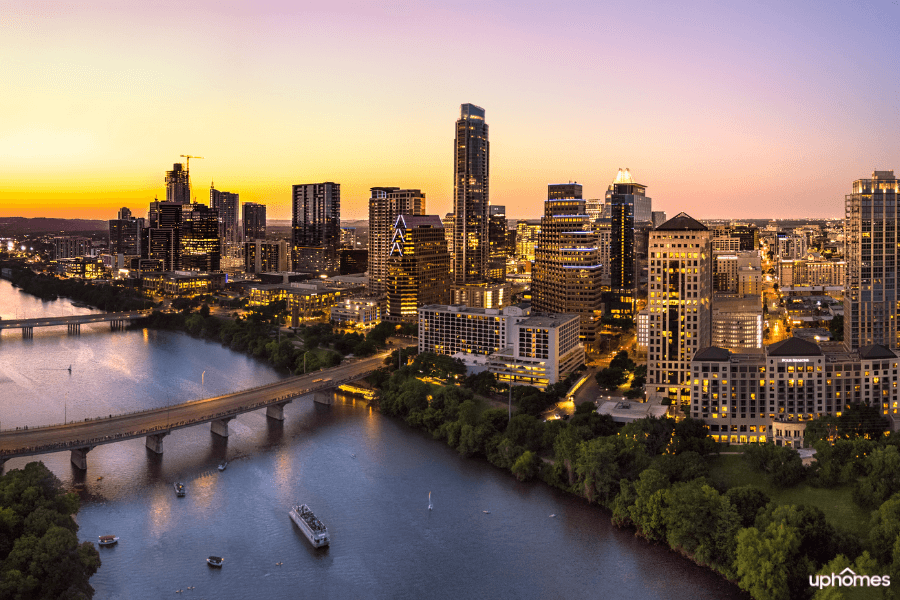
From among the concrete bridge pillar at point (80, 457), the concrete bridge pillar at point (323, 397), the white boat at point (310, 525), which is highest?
the concrete bridge pillar at point (323, 397)

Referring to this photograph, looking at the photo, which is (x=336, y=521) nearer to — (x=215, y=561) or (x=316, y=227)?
A: (x=215, y=561)

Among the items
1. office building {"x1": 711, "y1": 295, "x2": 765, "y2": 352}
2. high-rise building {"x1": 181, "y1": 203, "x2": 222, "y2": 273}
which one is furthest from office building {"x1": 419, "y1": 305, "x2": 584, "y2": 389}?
high-rise building {"x1": 181, "y1": 203, "x2": 222, "y2": 273}

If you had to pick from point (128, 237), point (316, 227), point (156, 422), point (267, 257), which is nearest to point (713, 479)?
point (156, 422)

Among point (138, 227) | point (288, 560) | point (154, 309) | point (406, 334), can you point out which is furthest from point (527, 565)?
point (138, 227)

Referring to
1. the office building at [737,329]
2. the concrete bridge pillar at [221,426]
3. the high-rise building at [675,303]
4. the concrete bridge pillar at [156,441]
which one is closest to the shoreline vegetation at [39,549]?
the concrete bridge pillar at [156,441]

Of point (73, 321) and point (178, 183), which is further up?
point (178, 183)

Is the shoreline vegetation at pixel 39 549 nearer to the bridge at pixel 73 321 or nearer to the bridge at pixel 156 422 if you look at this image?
the bridge at pixel 156 422

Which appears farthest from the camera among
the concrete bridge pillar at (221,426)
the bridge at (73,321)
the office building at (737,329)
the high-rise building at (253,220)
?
the high-rise building at (253,220)
